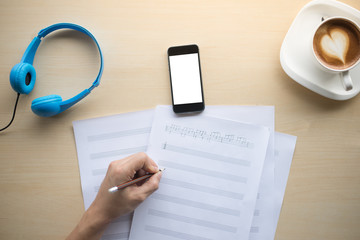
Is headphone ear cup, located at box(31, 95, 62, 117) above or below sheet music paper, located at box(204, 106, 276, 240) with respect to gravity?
above

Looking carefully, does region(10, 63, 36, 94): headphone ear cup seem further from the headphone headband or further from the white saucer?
the white saucer

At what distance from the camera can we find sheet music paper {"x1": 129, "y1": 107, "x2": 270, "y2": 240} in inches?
24.9

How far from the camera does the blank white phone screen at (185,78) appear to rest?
630 millimetres

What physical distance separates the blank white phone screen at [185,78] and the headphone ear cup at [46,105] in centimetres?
26

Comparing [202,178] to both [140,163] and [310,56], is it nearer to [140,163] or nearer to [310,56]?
[140,163]

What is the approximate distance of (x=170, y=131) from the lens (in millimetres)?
641

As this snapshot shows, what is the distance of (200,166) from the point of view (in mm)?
637

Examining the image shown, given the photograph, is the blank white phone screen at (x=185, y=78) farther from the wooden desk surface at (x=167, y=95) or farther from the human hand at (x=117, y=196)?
the human hand at (x=117, y=196)

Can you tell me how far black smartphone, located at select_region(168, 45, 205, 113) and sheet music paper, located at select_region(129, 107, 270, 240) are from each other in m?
0.03

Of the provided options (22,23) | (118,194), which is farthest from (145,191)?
(22,23)

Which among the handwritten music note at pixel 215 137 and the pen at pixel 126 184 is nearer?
the pen at pixel 126 184

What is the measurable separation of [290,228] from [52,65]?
2.28 ft

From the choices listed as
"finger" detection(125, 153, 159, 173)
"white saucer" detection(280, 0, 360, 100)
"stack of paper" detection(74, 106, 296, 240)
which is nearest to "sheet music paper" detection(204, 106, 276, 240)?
"stack of paper" detection(74, 106, 296, 240)

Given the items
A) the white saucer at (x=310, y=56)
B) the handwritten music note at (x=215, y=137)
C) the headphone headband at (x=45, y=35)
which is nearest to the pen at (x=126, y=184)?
the handwritten music note at (x=215, y=137)
